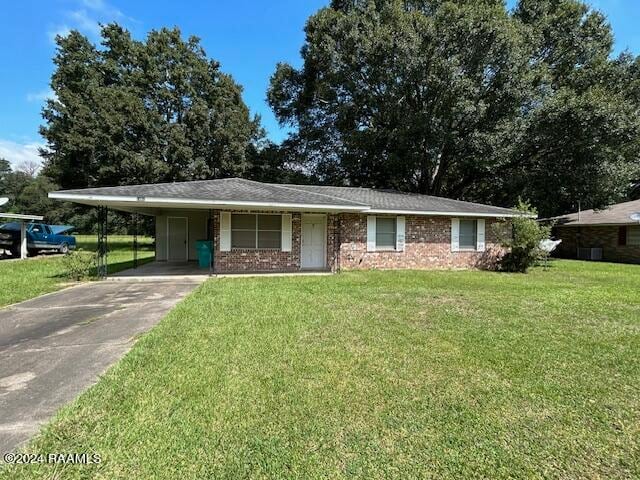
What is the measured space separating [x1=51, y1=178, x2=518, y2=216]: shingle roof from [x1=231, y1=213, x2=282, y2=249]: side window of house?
34.4 inches

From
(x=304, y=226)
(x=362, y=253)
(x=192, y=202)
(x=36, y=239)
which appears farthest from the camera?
(x=36, y=239)

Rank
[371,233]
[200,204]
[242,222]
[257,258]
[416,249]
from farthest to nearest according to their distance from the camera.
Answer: [416,249] → [371,233] → [257,258] → [242,222] → [200,204]

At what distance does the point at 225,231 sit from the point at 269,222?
1.49 meters

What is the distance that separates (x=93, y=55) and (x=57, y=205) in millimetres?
→ 32569

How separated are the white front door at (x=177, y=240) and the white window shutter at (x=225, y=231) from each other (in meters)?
5.20

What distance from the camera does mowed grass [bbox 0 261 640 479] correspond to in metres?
2.44

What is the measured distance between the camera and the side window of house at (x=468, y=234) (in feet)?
47.8

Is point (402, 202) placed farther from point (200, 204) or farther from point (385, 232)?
point (200, 204)

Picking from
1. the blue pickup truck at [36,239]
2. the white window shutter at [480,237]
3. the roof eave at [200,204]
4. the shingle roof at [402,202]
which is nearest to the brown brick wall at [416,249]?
the white window shutter at [480,237]

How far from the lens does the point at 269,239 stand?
40.4 ft

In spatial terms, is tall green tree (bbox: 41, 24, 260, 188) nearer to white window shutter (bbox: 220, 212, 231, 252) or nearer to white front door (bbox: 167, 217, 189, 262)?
white front door (bbox: 167, 217, 189, 262)

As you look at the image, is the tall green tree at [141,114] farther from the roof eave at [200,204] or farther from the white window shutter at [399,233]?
the white window shutter at [399,233]

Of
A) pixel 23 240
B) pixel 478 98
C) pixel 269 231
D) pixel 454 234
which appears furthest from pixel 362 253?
pixel 23 240

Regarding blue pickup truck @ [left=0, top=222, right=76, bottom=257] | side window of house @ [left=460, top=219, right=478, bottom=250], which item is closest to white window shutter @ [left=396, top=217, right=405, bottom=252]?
side window of house @ [left=460, top=219, right=478, bottom=250]
